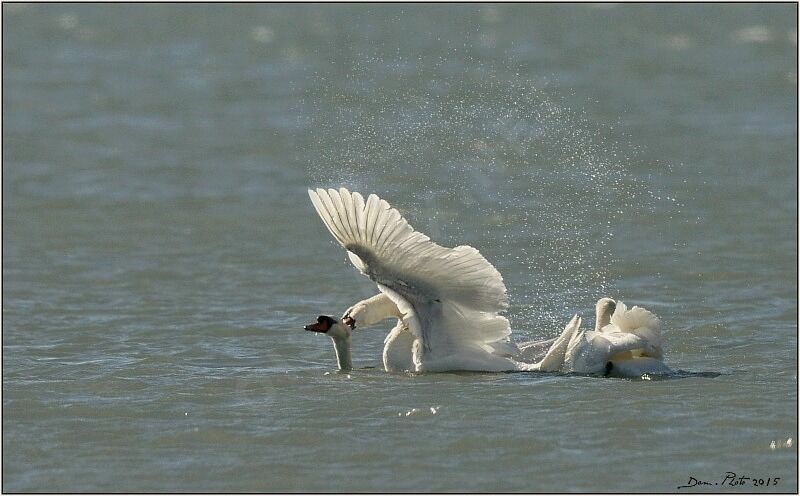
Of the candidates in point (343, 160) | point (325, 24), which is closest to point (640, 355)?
point (343, 160)

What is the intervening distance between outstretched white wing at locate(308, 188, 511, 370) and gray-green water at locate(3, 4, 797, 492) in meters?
0.36

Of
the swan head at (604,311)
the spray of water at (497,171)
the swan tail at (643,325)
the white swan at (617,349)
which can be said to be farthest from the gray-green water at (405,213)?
the swan head at (604,311)

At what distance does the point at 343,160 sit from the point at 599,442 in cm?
974

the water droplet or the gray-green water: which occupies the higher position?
the water droplet

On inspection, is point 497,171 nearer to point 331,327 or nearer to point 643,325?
point 331,327

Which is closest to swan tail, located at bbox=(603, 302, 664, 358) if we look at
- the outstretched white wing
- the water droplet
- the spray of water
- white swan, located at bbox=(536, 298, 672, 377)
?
white swan, located at bbox=(536, 298, 672, 377)

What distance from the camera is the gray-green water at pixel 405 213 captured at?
9812 millimetres

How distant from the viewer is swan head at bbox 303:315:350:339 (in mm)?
11984

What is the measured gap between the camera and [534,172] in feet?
64.9

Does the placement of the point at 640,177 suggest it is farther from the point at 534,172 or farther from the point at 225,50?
the point at 225,50

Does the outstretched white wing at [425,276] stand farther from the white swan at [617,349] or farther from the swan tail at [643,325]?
the swan tail at [643,325]

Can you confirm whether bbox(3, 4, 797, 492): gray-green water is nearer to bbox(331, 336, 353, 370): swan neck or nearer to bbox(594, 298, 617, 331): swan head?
bbox(331, 336, 353, 370): swan neck

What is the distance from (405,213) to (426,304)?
20.1 ft

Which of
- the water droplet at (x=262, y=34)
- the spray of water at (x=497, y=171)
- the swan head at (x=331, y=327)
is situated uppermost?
the water droplet at (x=262, y=34)
